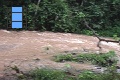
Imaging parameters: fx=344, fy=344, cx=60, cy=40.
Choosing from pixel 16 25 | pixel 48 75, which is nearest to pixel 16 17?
pixel 16 25

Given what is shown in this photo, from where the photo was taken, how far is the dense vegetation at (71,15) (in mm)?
12148

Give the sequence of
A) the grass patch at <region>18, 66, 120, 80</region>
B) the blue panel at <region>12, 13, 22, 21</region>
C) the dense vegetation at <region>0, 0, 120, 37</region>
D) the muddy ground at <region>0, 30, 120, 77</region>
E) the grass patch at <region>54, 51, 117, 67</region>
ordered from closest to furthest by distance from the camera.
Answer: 1. the grass patch at <region>18, 66, 120, 80</region>
2. the muddy ground at <region>0, 30, 120, 77</region>
3. the grass patch at <region>54, 51, 117, 67</region>
4. the blue panel at <region>12, 13, 22, 21</region>
5. the dense vegetation at <region>0, 0, 120, 37</region>

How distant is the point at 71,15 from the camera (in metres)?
12.8

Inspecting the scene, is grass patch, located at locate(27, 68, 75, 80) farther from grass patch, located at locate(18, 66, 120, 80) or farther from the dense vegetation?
the dense vegetation

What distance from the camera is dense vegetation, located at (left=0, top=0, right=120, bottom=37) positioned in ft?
39.9

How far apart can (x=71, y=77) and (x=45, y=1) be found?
7095mm

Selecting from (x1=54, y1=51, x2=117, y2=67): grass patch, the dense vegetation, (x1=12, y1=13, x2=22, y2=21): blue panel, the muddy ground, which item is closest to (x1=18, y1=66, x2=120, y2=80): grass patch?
the muddy ground

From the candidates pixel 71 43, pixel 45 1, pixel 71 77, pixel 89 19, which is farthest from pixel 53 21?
pixel 71 77

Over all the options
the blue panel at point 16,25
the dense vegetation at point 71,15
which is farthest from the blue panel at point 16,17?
the dense vegetation at point 71,15

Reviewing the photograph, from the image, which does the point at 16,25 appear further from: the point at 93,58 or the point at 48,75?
the point at 48,75

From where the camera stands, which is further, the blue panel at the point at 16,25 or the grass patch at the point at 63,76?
the blue panel at the point at 16,25

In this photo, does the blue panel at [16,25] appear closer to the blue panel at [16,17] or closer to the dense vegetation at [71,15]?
the blue panel at [16,17]

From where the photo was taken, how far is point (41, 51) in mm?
8047

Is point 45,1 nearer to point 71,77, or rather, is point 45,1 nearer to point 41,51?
point 41,51
